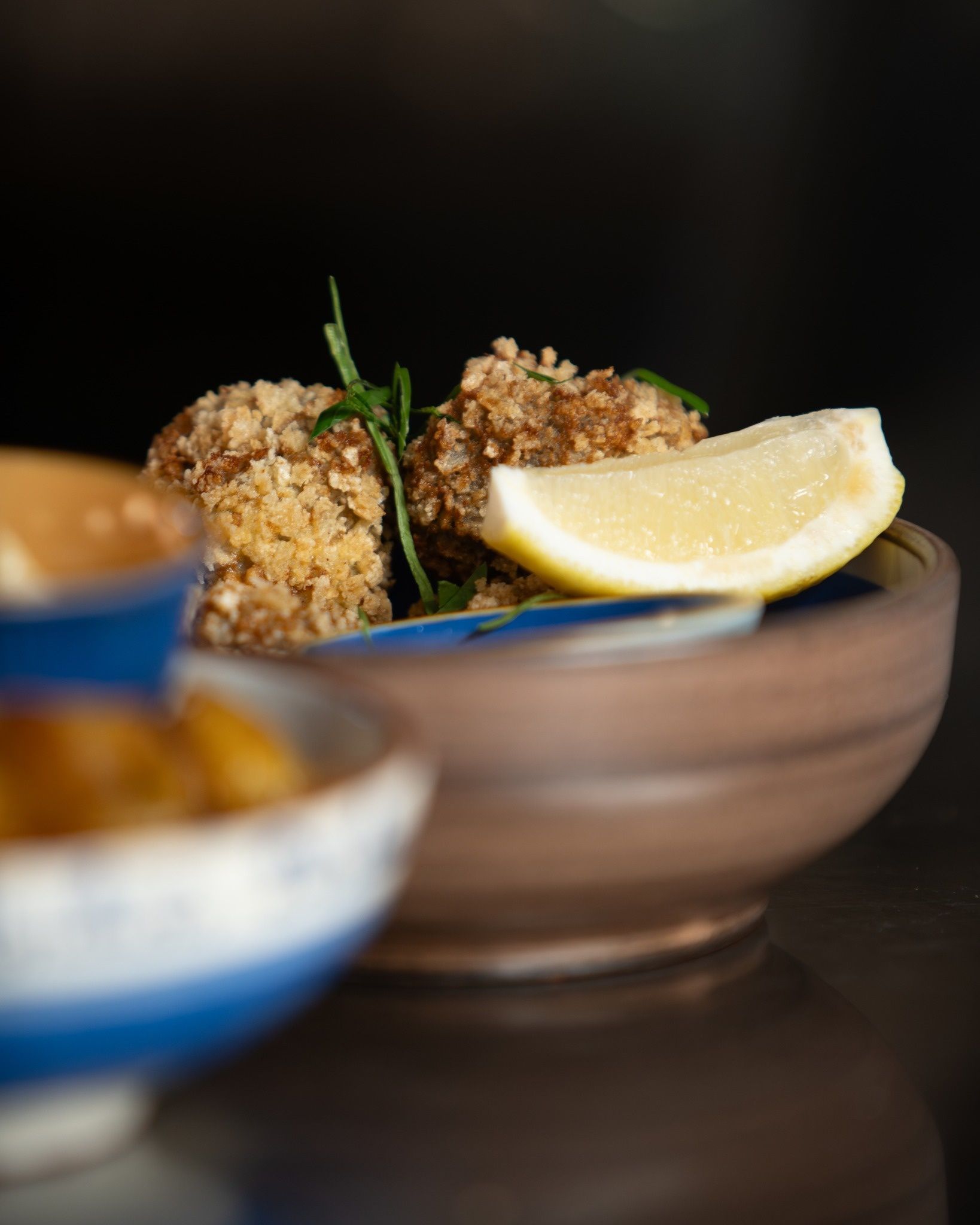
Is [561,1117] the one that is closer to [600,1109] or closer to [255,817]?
[600,1109]

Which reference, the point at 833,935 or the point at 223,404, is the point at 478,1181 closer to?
the point at 833,935

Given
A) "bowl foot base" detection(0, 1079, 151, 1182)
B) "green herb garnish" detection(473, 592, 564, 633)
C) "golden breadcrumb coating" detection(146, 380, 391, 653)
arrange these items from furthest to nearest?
1. "golden breadcrumb coating" detection(146, 380, 391, 653)
2. "green herb garnish" detection(473, 592, 564, 633)
3. "bowl foot base" detection(0, 1079, 151, 1182)

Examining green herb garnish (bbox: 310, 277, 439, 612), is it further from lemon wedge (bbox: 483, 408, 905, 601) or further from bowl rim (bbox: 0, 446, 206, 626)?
bowl rim (bbox: 0, 446, 206, 626)

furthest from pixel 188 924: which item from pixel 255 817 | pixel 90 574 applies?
pixel 90 574

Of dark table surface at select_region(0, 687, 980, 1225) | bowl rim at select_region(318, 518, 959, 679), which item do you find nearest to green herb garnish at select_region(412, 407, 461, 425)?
bowl rim at select_region(318, 518, 959, 679)

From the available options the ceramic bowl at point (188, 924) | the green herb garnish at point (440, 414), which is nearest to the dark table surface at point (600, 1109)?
the ceramic bowl at point (188, 924)

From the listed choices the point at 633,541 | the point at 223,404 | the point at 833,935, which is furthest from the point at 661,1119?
the point at 223,404

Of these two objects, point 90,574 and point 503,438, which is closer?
point 90,574
